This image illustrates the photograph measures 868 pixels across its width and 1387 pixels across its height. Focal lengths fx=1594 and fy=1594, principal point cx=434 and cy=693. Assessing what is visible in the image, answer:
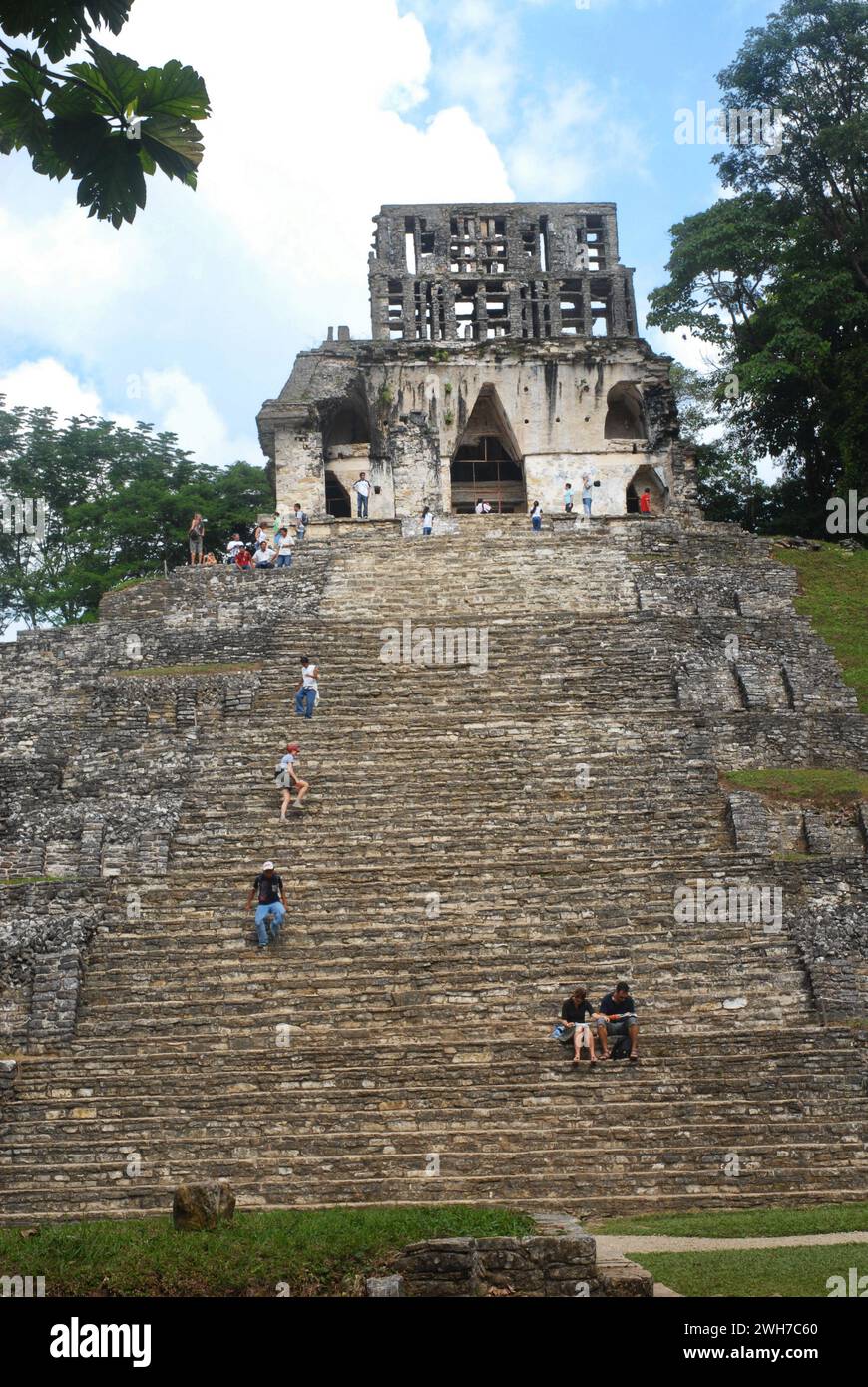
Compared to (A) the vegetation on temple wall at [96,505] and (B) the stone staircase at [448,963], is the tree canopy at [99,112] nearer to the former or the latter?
(B) the stone staircase at [448,963]

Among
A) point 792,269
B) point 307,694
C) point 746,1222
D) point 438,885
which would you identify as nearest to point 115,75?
point 746,1222

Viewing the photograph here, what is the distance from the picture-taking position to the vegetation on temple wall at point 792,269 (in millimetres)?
37562

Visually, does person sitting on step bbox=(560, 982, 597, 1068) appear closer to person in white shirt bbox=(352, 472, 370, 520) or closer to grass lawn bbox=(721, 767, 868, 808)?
grass lawn bbox=(721, 767, 868, 808)

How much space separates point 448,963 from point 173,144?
11.8 meters

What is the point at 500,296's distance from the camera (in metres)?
45.9

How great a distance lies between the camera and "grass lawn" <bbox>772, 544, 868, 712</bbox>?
25.3m

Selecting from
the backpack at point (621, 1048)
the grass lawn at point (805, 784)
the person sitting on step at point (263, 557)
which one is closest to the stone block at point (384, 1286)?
the backpack at point (621, 1048)

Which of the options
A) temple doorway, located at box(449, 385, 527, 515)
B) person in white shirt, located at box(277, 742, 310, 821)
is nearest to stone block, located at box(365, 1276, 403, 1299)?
person in white shirt, located at box(277, 742, 310, 821)

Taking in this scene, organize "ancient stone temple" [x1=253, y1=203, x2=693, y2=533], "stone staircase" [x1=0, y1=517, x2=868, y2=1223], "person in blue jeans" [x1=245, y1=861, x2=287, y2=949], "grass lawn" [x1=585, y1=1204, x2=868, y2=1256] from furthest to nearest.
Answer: "ancient stone temple" [x1=253, y1=203, x2=693, y2=533], "person in blue jeans" [x1=245, y1=861, x2=287, y2=949], "stone staircase" [x1=0, y1=517, x2=868, y2=1223], "grass lawn" [x1=585, y1=1204, x2=868, y2=1256]

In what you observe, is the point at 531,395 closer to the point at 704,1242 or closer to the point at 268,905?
the point at 268,905

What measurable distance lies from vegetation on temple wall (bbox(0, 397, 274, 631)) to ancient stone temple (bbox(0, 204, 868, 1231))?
36.9 feet
